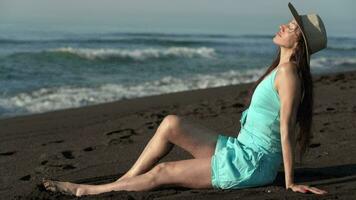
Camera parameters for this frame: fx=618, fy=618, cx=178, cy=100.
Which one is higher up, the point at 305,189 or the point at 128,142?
the point at 305,189

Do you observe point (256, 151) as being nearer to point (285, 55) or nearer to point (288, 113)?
point (288, 113)

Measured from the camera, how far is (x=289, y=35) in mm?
4395

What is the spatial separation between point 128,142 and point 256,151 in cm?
248

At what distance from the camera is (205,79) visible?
587 inches

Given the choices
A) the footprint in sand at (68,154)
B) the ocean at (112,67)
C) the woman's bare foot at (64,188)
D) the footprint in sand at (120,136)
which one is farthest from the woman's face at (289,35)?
the ocean at (112,67)

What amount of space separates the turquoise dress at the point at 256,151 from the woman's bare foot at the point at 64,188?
0.98m

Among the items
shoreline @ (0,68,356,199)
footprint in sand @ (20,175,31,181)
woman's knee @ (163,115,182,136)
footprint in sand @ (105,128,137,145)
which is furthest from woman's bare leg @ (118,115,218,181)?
footprint in sand @ (105,128,137,145)

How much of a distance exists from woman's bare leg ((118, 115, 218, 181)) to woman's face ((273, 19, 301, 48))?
85cm

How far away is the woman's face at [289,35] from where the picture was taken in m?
4.38

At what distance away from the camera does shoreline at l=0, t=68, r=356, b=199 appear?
14.8ft

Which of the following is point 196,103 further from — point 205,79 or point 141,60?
point 141,60

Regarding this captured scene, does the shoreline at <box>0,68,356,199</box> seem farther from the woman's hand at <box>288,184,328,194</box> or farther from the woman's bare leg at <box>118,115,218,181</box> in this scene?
the woman's bare leg at <box>118,115,218,181</box>

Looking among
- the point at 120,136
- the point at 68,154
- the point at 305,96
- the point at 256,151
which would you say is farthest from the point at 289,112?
the point at 120,136

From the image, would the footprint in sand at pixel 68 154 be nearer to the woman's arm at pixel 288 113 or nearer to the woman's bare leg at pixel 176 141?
the woman's bare leg at pixel 176 141
